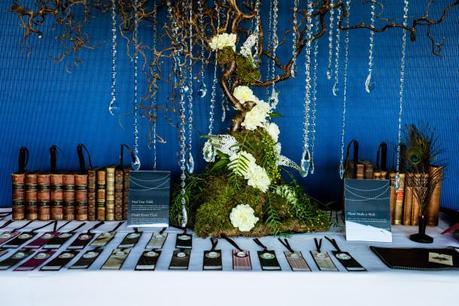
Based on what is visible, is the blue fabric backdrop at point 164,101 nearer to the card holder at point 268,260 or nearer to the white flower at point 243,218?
the white flower at point 243,218

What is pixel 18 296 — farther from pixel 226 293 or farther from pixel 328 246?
pixel 328 246

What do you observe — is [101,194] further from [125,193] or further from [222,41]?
[222,41]

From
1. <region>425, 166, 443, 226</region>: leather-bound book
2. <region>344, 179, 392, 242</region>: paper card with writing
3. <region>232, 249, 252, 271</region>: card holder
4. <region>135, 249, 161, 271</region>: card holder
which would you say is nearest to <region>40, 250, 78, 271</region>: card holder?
<region>135, 249, 161, 271</region>: card holder

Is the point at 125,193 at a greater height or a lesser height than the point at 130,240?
greater

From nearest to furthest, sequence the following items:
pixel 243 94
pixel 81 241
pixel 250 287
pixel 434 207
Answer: pixel 250 287
pixel 81 241
pixel 243 94
pixel 434 207

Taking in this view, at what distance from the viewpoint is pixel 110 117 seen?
2311mm

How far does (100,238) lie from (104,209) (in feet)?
0.92

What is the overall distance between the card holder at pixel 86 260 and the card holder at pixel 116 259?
2.1 inches

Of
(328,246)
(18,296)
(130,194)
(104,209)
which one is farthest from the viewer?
(104,209)

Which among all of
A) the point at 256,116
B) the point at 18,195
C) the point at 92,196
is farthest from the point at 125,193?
the point at 256,116

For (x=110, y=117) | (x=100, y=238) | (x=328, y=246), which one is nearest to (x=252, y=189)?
(x=328, y=246)

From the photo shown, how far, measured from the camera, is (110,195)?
203cm

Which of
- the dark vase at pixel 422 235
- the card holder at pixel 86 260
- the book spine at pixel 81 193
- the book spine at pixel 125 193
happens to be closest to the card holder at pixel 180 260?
the card holder at pixel 86 260

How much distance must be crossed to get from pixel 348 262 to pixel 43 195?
1341 millimetres
